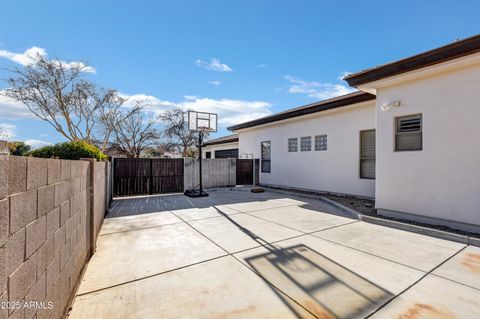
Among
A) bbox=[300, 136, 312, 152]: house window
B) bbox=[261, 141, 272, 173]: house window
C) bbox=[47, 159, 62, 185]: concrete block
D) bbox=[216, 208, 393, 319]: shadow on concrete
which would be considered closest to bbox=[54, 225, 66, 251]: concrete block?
bbox=[47, 159, 62, 185]: concrete block

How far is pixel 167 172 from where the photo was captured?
11.0m

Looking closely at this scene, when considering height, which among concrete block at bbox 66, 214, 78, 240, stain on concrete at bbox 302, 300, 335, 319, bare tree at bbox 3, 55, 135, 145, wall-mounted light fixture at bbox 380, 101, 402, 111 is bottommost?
stain on concrete at bbox 302, 300, 335, 319

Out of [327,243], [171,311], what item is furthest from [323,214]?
[171,311]

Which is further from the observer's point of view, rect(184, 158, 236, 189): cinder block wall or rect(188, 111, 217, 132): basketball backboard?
rect(184, 158, 236, 189): cinder block wall

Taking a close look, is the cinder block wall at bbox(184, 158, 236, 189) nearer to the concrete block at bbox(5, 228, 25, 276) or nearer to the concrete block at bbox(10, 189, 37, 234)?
the concrete block at bbox(10, 189, 37, 234)

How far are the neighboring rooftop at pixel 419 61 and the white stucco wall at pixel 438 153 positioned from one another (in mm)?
561

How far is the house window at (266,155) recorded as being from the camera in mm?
13570

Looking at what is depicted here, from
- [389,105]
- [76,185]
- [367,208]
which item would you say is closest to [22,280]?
[76,185]

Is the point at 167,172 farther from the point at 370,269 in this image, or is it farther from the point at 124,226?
the point at 370,269

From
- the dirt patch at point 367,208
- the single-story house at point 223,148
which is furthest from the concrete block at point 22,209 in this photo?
the single-story house at point 223,148

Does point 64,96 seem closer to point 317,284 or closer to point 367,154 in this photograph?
point 367,154

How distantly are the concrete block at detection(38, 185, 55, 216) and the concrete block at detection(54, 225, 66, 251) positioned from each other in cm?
29

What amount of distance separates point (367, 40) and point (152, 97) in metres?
18.5

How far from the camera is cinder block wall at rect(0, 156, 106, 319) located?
3.69 feet
